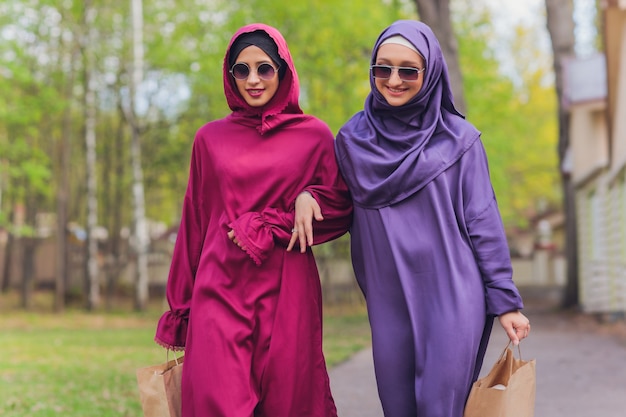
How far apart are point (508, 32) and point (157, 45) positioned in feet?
61.2

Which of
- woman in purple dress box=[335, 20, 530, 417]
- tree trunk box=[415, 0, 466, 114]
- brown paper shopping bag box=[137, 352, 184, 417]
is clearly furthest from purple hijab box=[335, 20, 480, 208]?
tree trunk box=[415, 0, 466, 114]

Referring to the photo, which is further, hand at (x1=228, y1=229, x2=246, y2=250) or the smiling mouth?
the smiling mouth

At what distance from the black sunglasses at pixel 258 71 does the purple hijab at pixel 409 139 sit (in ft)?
1.37

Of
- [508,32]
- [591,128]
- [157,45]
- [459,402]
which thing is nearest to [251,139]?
[459,402]

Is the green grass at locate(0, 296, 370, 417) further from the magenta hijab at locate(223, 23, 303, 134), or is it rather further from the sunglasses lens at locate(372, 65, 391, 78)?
the sunglasses lens at locate(372, 65, 391, 78)

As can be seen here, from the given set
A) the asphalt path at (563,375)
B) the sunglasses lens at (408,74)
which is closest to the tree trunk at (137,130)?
the asphalt path at (563,375)

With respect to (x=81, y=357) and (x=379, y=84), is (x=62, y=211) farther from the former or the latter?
(x=379, y=84)

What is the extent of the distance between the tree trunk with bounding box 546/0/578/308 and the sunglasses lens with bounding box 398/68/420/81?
19.7 metres

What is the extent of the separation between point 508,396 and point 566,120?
2090cm

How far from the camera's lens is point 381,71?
3797 mm

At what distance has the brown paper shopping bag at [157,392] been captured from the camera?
3.91 metres

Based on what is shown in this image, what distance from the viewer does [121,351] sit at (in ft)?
46.5

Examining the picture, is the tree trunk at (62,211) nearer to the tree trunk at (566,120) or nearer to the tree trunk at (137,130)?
the tree trunk at (137,130)

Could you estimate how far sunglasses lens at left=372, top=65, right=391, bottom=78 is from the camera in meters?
3.77
